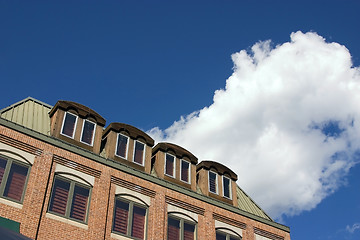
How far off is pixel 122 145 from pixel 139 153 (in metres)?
1.26

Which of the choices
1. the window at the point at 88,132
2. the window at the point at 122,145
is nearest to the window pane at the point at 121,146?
the window at the point at 122,145

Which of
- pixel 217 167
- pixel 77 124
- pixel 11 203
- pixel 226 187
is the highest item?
pixel 217 167

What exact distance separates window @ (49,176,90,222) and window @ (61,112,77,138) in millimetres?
3012

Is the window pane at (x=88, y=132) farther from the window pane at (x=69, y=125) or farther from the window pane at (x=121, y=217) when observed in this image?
the window pane at (x=121, y=217)

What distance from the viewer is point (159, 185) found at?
24.9 m

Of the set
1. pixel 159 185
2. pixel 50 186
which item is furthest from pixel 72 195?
pixel 159 185

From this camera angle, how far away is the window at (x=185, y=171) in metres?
27.1

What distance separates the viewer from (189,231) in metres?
25.0

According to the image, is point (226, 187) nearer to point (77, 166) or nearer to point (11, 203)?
point (77, 166)

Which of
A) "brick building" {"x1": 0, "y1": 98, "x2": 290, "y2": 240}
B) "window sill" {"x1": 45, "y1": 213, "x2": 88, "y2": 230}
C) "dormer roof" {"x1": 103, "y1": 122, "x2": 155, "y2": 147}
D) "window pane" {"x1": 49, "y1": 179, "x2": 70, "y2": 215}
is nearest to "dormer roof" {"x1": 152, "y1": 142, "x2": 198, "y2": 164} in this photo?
"brick building" {"x1": 0, "y1": 98, "x2": 290, "y2": 240}

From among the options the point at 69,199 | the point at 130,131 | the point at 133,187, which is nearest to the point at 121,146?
the point at 130,131

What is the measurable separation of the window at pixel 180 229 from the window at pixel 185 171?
3.04m

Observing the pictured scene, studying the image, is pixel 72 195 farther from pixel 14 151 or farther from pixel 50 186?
pixel 14 151

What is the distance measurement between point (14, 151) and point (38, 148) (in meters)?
1.23
